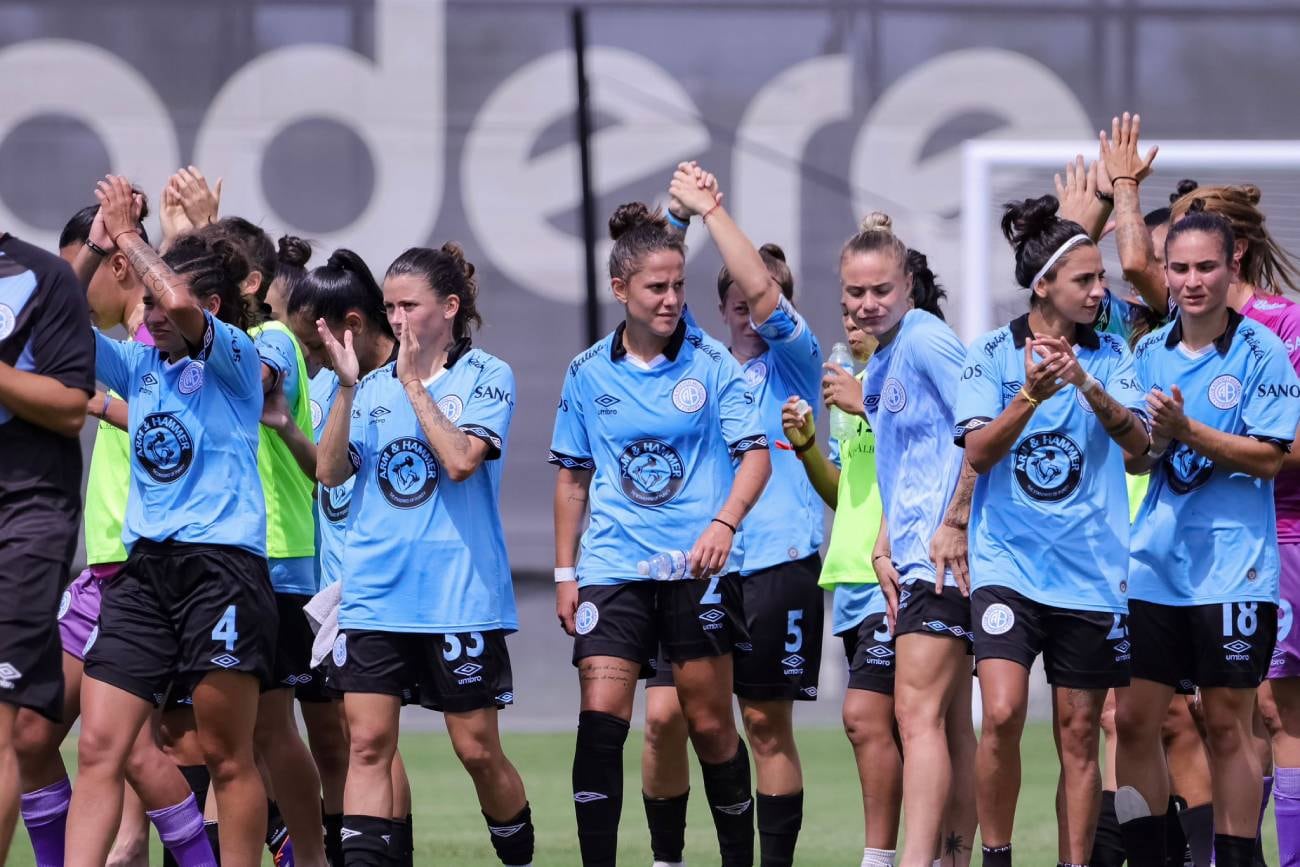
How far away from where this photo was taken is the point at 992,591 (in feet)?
17.8

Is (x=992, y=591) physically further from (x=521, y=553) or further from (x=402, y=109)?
(x=402, y=109)

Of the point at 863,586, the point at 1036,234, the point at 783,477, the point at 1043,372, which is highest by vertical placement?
the point at 1036,234

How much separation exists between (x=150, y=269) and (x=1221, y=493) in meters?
3.22

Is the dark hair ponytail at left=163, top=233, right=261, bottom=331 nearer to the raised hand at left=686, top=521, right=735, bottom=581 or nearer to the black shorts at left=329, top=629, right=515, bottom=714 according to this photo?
the black shorts at left=329, top=629, right=515, bottom=714

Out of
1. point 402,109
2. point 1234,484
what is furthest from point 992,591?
point 402,109

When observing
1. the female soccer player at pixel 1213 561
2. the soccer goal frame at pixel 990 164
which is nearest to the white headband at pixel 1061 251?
the female soccer player at pixel 1213 561

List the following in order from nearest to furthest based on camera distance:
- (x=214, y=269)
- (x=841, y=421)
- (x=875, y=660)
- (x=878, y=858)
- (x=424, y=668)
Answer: (x=424, y=668), (x=214, y=269), (x=878, y=858), (x=875, y=660), (x=841, y=421)

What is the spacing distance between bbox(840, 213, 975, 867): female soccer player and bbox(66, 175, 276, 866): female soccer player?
1.88 m

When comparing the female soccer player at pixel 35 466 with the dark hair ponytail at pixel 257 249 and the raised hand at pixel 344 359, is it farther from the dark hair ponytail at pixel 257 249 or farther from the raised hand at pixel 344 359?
the dark hair ponytail at pixel 257 249

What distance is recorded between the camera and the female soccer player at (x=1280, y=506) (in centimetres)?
593

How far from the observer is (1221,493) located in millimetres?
5684

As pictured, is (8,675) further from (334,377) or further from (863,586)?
(863,586)

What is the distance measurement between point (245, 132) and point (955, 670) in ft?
37.8

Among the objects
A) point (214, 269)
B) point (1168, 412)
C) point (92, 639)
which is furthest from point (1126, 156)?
point (92, 639)
